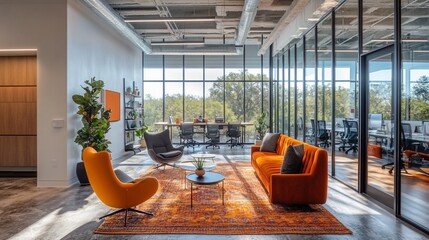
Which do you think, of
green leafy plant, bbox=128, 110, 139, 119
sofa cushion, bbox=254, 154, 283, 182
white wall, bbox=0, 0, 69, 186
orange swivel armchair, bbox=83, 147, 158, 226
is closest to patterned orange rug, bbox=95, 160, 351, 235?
Result: orange swivel armchair, bbox=83, 147, 158, 226

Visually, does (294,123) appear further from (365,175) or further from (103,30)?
(103,30)

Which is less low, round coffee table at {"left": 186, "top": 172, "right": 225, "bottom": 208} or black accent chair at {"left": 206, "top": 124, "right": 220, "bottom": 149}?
black accent chair at {"left": 206, "top": 124, "right": 220, "bottom": 149}

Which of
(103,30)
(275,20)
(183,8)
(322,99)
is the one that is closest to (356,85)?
(322,99)

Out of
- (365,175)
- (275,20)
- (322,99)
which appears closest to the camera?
(365,175)

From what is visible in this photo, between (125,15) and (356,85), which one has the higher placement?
(125,15)

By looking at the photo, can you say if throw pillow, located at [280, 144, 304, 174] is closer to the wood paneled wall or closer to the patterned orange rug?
the patterned orange rug

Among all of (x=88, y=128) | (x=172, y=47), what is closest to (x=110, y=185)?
(x=88, y=128)

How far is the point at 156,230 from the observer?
308cm

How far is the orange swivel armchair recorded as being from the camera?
3123 millimetres

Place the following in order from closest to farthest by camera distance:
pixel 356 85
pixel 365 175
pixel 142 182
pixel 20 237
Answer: pixel 20 237
pixel 142 182
pixel 365 175
pixel 356 85

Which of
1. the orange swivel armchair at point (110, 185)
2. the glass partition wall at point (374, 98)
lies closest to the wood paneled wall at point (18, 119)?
the orange swivel armchair at point (110, 185)

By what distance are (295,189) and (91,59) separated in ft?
17.5

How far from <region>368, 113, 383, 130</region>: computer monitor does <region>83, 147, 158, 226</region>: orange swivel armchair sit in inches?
146

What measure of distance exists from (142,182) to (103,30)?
17.0ft
